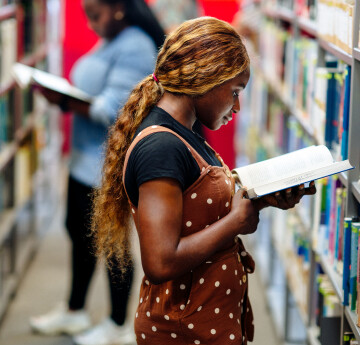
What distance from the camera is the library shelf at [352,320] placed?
5.96 ft

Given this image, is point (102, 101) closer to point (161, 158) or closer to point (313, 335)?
point (313, 335)

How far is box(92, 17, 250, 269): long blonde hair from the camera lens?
1.54 meters

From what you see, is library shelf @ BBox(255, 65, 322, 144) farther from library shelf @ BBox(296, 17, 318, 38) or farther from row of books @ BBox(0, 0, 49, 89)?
row of books @ BBox(0, 0, 49, 89)

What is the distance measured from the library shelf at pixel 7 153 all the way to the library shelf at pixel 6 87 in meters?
0.28

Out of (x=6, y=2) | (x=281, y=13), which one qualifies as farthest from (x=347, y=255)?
(x=6, y=2)

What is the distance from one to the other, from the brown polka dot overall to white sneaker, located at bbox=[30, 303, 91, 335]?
67.8 inches

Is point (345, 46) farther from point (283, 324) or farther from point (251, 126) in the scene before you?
Answer: point (251, 126)

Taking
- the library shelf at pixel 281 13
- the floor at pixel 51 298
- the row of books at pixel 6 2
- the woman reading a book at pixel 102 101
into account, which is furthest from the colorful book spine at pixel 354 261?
the row of books at pixel 6 2

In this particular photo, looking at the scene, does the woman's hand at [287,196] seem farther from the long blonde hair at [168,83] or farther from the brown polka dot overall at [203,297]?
the long blonde hair at [168,83]

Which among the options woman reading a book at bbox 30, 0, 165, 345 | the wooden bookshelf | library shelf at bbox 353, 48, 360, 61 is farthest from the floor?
library shelf at bbox 353, 48, 360, 61

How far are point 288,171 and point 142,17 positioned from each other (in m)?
1.53

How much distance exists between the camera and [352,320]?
1886 mm

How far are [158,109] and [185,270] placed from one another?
1.20 ft

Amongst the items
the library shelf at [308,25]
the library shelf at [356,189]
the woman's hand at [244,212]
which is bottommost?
the woman's hand at [244,212]
